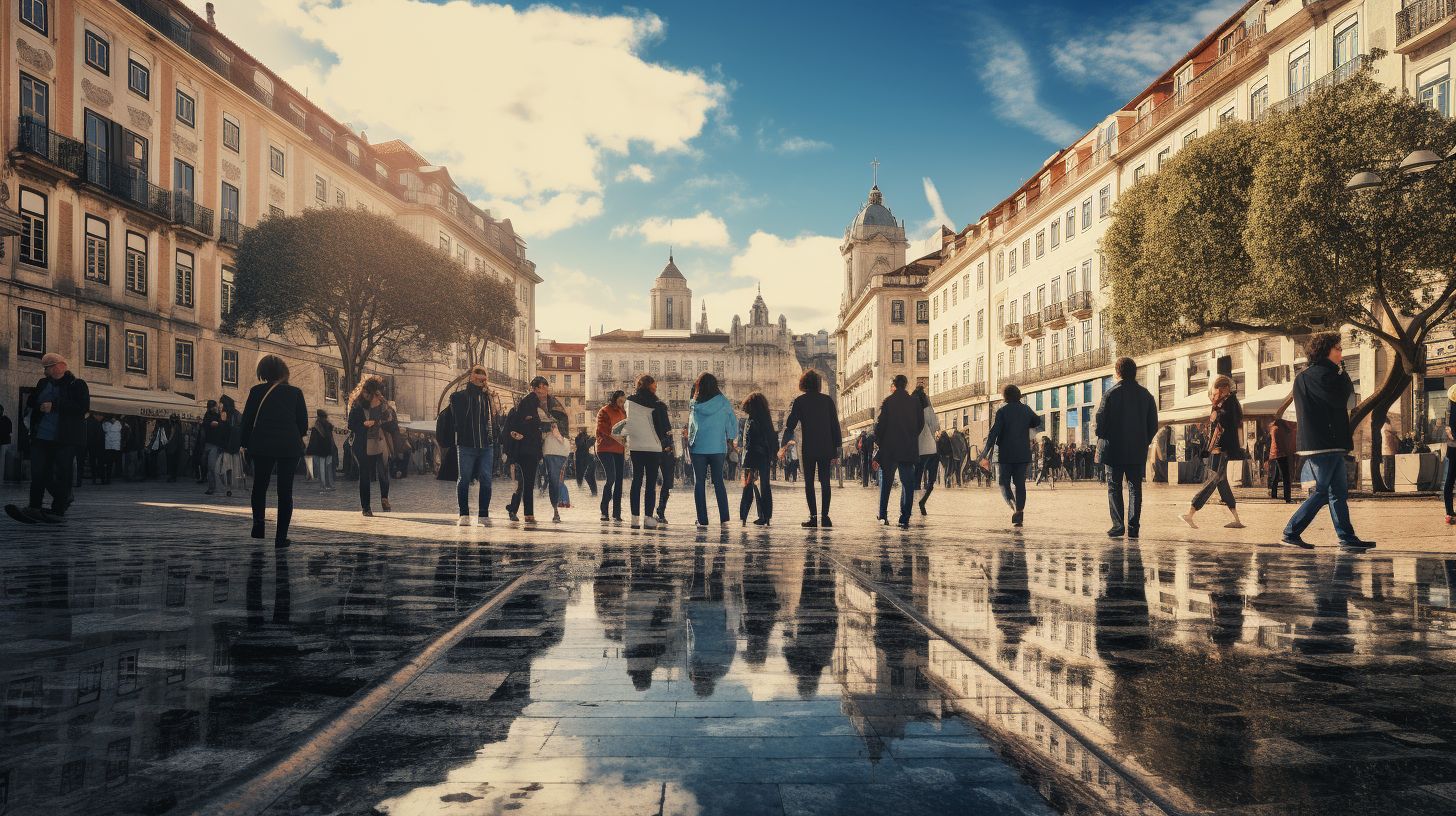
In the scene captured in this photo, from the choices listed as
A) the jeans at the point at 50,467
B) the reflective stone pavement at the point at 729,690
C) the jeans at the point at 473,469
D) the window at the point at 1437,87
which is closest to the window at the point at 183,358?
the jeans at the point at 50,467

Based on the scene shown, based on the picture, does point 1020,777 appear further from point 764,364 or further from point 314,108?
point 764,364

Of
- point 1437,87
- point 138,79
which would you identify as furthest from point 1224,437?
point 138,79

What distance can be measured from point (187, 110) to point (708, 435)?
29.5 meters

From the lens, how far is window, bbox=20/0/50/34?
2573cm

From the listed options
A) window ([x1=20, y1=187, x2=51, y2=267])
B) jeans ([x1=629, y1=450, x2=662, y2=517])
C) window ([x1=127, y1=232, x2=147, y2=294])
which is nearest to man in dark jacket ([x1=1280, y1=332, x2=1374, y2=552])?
jeans ([x1=629, y1=450, x2=662, y2=517])

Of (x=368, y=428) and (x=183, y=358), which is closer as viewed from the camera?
(x=368, y=428)

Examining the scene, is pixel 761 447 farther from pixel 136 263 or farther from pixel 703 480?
pixel 136 263

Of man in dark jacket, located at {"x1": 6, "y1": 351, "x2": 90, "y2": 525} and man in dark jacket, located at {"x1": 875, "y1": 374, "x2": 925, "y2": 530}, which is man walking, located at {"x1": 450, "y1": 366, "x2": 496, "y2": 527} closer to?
man in dark jacket, located at {"x1": 6, "y1": 351, "x2": 90, "y2": 525}

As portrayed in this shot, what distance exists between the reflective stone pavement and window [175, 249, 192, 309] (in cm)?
2948

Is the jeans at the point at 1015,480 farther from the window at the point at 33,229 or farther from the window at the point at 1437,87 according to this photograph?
the window at the point at 33,229

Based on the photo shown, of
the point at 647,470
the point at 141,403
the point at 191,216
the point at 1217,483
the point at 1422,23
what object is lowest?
the point at 1217,483

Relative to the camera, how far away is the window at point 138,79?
30516mm

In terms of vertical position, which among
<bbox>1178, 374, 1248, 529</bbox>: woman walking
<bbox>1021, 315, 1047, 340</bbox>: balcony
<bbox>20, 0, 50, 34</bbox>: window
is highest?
<bbox>20, 0, 50, 34</bbox>: window

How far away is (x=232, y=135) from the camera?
36594 millimetres
